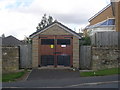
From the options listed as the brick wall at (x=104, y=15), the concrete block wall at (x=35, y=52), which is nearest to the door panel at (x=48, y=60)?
the concrete block wall at (x=35, y=52)

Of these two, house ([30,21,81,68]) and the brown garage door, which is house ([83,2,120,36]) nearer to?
house ([30,21,81,68])

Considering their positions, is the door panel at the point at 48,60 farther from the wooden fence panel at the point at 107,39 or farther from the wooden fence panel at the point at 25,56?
the wooden fence panel at the point at 107,39

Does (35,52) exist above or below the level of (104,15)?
below

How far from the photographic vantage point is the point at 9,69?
2184 centimetres

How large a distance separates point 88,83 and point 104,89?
207 cm

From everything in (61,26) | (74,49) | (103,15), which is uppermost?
(103,15)

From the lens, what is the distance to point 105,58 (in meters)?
21.5

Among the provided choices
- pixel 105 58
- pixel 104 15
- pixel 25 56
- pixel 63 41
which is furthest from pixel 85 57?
pixel 104 15

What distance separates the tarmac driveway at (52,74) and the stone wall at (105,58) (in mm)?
1749

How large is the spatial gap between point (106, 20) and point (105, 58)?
19464mm

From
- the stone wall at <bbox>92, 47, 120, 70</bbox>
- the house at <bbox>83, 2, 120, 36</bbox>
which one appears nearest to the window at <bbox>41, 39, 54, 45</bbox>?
the stone wall at <bbox>92, 47, 120, 70</bbox>

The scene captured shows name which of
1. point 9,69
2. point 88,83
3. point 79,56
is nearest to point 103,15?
point 79,56

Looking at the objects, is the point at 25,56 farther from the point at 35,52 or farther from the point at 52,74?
the point at 52,74

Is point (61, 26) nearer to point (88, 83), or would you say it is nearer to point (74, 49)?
point (74, 49)
